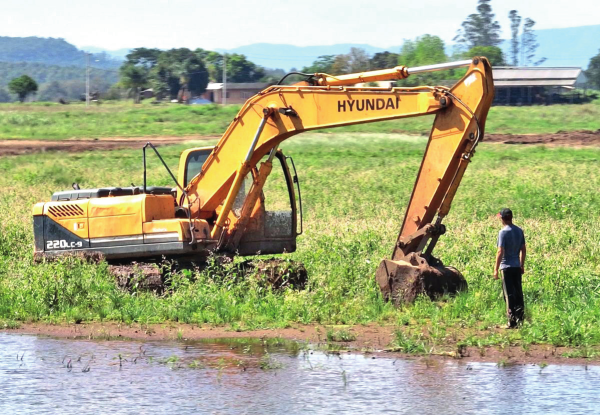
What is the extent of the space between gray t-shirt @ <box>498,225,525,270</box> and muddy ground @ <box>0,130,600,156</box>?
112 ft

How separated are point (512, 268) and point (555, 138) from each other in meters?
36.7

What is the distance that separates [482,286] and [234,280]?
3.84m

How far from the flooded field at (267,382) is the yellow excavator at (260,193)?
3237mm

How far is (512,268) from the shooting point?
1468 cm

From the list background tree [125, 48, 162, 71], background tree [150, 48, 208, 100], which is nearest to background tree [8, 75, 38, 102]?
background tree [150, 48, 208, 100]

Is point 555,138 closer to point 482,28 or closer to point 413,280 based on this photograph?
point 413,280

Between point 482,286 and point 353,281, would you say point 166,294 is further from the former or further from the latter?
point 482,286

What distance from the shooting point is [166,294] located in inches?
677

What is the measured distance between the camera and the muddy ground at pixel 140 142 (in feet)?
158

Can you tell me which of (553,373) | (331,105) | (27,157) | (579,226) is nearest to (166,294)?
(331,105)

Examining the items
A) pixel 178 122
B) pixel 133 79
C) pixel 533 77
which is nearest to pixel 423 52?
pixel 533 77

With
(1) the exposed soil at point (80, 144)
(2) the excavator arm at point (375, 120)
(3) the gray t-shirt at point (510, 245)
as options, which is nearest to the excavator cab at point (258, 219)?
(2) the excavator arm at point (375, 120)

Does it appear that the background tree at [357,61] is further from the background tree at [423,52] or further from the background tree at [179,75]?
the background tree at [179,75]

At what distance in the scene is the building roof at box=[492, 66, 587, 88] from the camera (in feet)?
298
